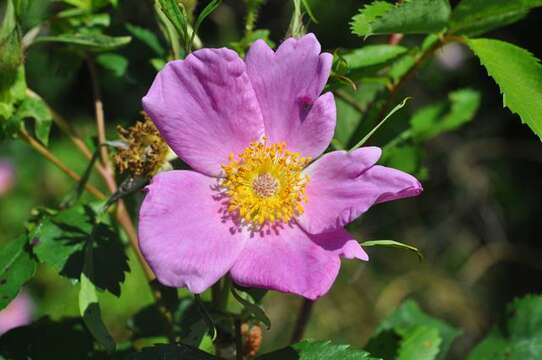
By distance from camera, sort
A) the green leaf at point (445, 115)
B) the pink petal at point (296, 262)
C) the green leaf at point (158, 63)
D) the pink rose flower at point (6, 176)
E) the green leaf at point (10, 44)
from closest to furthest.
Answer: the pink petal at point (296, 262), the green leaf at point (10, 44), the green leaf at point (158, 63), the green leaf at point (445, 115), the pink rose flower at point (6, 176)

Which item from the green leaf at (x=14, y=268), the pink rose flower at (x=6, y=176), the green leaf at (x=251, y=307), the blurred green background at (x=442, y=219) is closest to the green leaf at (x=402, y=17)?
the green leaf at (x=251, y=307)

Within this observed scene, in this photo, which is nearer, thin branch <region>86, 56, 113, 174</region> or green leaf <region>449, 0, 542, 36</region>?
green leaf <region>449, 0, 542, 36</region>

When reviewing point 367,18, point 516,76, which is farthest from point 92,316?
point 516,76

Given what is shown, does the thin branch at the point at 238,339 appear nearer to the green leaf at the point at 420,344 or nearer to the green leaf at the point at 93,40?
the green leaf at the point at 420,344

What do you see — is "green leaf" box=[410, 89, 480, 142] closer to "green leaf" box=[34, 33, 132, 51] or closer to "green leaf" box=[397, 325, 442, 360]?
"green leaf" box=[397, 325, 442, 360]

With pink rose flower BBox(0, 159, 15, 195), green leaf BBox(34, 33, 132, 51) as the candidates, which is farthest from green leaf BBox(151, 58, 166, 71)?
pink rose flower BBox(0, 159, 15, 195)

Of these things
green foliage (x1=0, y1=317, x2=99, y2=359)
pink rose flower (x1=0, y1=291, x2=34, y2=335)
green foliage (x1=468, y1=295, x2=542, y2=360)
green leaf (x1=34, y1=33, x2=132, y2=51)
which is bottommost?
pink rose flower (x1=0, y1=291, x2=34, y2=335)

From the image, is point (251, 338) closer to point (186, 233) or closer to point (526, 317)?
point (186, 233)
